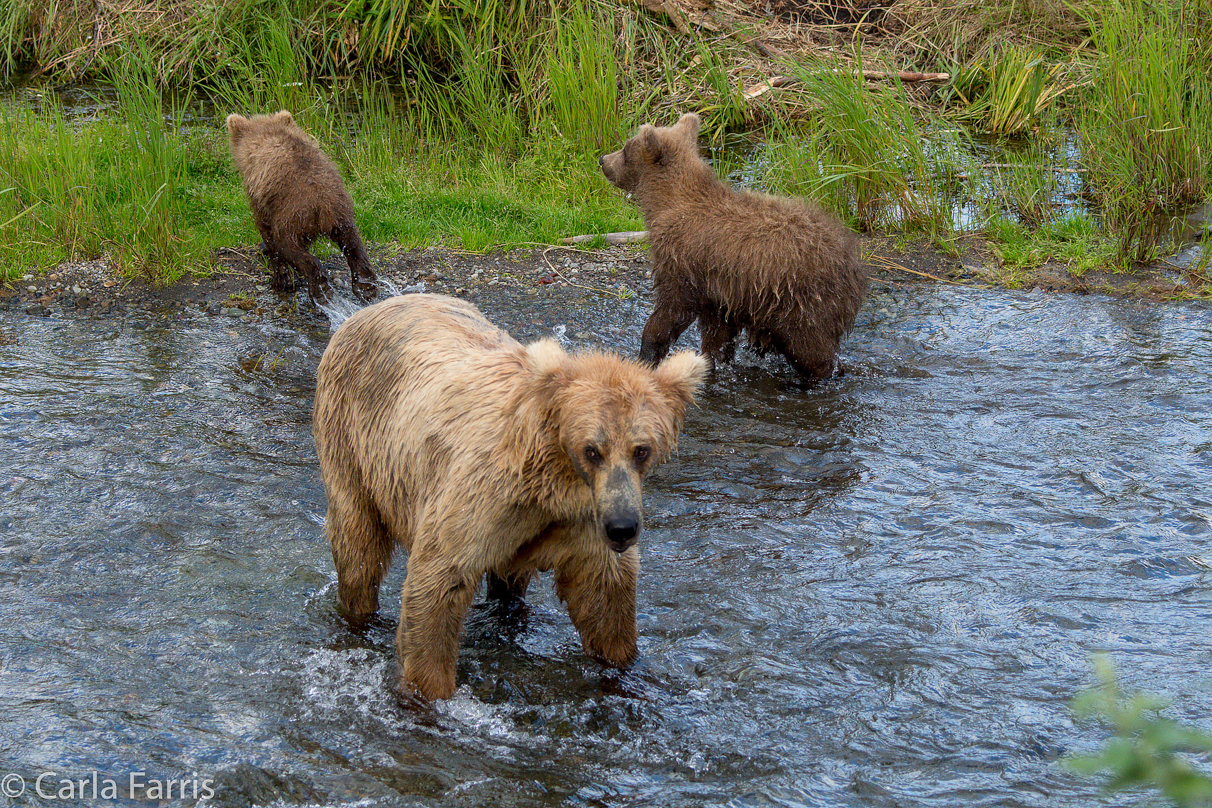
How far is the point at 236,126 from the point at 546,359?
250 inches

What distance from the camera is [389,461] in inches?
151

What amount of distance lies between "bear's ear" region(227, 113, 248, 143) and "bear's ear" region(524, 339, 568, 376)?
6206mm

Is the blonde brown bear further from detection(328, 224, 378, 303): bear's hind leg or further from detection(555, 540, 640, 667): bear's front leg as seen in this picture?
detection(328, 224, 378, 303): bear's hind leg

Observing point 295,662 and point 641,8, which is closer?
point 295,662

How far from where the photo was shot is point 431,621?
3.45 metres

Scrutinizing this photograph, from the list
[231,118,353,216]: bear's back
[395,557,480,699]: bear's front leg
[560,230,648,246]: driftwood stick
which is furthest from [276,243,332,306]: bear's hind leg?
[395,557,480,699]: bear's front leg

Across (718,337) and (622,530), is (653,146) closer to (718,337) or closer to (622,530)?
(718,337)

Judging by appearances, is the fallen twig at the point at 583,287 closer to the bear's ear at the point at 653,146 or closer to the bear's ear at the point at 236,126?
the bear's ear at the point at 653,146

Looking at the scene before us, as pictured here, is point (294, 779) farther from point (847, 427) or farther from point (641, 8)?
point (641, 8)

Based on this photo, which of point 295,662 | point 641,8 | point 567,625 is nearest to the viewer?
point 295,662

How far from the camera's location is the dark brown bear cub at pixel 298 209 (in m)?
7.62

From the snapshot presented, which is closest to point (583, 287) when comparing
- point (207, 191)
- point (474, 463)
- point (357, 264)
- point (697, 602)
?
point (357, 264)

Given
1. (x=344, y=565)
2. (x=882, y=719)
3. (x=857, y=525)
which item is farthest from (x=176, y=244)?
(x=882, y=719)

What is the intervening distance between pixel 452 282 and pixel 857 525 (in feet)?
14.0
